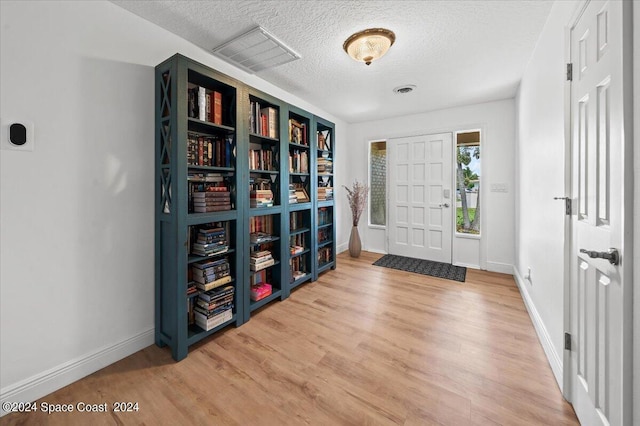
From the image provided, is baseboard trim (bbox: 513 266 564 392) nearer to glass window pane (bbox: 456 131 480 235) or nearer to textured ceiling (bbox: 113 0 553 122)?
glass window pane (bbox: 456 131 480 235)

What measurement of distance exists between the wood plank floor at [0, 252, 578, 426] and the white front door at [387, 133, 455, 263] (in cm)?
172

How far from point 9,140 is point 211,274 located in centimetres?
138

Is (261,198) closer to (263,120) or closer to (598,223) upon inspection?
(263,120)

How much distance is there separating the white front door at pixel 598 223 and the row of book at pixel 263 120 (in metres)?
2.30

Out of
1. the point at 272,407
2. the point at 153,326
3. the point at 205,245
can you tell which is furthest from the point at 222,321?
the point at 272,407

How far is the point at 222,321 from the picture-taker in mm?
2107

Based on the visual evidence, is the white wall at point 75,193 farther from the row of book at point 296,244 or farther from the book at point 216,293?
the row of book at point 296,244

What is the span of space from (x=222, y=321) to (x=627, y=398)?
2.27 metres

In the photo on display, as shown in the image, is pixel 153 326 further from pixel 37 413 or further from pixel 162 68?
pixel 162 68

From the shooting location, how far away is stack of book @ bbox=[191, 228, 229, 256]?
2.03 meters

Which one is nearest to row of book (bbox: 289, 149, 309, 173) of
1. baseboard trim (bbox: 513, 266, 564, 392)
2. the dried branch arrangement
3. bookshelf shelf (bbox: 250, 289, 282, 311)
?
bookshelf shelf (bbox: 250, 289, 282, 311)

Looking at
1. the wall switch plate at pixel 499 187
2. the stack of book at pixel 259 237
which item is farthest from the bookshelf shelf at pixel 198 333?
the wall switch plate at pixel 499 187

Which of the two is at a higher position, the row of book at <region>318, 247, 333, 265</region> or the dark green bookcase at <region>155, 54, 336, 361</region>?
the dark green bookcase at <region>155, 54, 336, 361</region>

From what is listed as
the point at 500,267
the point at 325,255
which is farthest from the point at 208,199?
the point at 500,267
